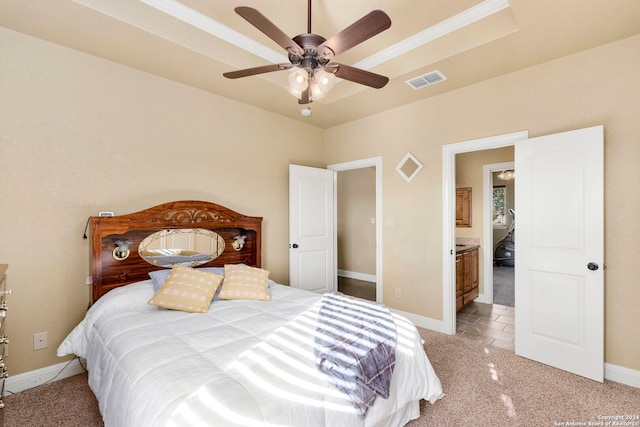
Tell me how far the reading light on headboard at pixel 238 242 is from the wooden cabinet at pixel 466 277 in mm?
2742

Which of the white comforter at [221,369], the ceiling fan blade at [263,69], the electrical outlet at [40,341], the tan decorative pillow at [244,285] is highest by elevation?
the ceiling fan blade at [263,69]

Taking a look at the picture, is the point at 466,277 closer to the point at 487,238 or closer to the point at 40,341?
the point at 487,238

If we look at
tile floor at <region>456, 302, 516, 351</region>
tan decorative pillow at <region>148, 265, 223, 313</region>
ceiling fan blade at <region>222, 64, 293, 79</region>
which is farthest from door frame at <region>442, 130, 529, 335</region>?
tan decorative pillow at <region>148, 265, 223, 313</region>

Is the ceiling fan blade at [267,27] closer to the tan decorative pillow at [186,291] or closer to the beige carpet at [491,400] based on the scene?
the tan decorative pillow at [186,291]

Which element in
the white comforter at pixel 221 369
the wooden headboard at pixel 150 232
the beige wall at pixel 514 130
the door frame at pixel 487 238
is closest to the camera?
the white comforter at pixel 221 369

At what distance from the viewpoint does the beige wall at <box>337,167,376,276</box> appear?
6.24 m

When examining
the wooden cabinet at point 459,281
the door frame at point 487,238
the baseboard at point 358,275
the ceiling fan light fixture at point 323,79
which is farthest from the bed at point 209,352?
the baseboard at point 358,275

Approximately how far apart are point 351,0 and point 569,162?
2.25m

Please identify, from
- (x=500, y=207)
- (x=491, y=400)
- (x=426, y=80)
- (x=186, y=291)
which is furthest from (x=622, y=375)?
(x=500, y=207)

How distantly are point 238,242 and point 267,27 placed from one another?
7.92 feet

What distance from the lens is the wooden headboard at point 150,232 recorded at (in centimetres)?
255

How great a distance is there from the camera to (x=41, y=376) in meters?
2.42

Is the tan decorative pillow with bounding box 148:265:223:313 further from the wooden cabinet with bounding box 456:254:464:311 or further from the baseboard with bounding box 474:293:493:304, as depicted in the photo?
the baseboard with bounding box 474:293:493:304

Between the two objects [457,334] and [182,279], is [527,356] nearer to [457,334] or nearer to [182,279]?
[457,334]
